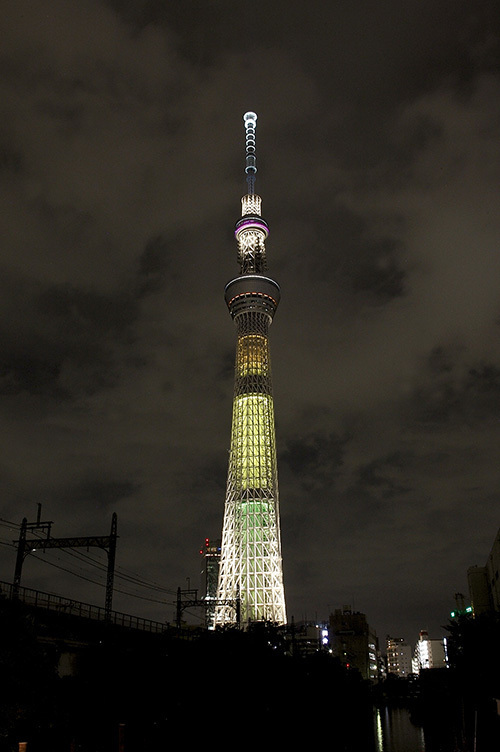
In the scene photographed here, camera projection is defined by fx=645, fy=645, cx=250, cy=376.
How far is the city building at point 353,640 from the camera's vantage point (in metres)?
158

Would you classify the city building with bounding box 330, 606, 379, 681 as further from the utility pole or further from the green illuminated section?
the utility pole

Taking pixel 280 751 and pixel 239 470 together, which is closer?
pixel 280 751

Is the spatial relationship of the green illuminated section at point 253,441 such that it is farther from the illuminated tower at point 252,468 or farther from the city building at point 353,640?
the city building at point 353,640

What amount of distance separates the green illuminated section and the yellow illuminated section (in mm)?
4012

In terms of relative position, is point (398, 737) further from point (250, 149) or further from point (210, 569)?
point (210, 569)

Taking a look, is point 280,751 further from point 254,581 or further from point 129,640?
point 254,581

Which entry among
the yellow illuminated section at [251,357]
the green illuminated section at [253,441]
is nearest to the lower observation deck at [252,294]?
the yellow illuminated section at [251,357]

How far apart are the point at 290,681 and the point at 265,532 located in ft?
155

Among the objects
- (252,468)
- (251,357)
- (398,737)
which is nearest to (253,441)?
(252,468)

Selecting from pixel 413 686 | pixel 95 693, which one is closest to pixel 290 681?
pixel 95 693

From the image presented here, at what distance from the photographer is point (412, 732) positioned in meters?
72.9

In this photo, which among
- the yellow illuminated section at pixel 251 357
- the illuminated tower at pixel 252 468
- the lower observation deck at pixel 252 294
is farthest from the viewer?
the lower observation deck at pixel 252 294

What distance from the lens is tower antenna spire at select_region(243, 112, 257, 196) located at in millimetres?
118938

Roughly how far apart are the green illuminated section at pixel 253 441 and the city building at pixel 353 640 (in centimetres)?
7736
